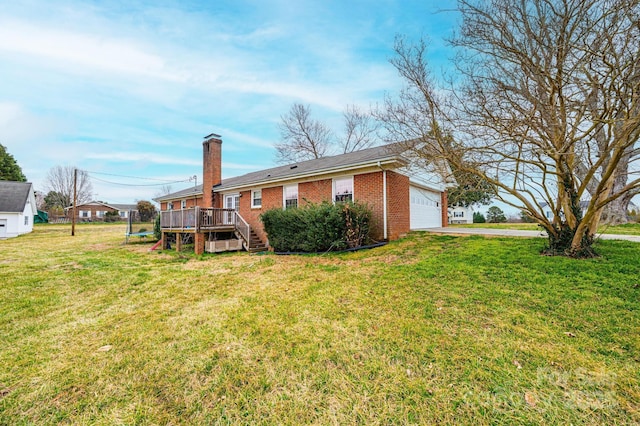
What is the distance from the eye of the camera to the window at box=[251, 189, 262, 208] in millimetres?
15164

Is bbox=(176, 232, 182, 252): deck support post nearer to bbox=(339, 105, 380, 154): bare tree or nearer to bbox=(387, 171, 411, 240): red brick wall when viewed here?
bbox=(387, 171, 411, 240): red brick wall

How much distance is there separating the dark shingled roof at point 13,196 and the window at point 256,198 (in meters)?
22.3

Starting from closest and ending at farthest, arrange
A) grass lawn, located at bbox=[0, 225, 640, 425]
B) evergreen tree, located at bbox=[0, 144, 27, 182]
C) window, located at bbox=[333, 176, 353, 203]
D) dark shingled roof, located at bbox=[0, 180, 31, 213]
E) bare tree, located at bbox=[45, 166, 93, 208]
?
grass lawn, located at bbox=[0, 225, 640, 425] → window, located at bbox=[333, 176, 353, 203] → dark shingled roof, located at bbox=[0, 180, 31, 213] → evergreen tree, located at bbox=[0, 144, 27, 182] → bare tree, located at bbox=[45, 166, 93, 208]

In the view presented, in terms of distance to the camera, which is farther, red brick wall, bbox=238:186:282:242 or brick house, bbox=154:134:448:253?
red brick wall, bbox=238:186:282:242

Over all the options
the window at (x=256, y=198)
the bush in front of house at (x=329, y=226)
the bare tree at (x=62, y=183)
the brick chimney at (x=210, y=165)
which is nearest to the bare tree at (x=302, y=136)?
the brick chimney at (x=210, y=165)

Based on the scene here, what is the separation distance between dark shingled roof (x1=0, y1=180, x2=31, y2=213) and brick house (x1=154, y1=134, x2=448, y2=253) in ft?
60.5

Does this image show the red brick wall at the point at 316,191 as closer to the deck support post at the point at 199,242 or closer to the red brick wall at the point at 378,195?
the red brick wall at the point at 378,195

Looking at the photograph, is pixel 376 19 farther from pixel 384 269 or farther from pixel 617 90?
pixel 384 269

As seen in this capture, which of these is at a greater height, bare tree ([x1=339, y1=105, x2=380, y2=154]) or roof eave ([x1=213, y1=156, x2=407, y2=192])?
bare tree ([x1=339, y1=105, x2=380, y2=154])

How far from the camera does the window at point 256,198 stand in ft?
49.8

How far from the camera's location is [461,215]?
30.3m

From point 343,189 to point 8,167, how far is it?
44685 mm

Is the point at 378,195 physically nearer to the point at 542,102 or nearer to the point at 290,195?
the point at 290,195

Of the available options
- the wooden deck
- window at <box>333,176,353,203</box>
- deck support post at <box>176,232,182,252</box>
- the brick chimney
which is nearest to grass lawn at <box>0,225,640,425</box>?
window at <box>333,176,353,203</box>
